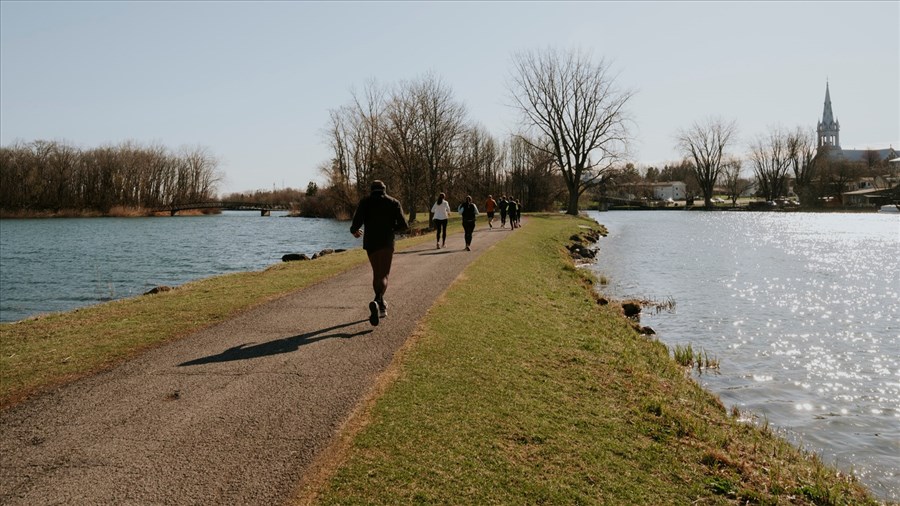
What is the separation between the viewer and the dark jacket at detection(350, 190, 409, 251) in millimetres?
9766

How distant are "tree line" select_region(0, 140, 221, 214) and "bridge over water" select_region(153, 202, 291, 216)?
3.31 metres

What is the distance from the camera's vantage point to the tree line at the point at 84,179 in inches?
3551

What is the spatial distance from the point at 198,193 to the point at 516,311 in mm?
115261

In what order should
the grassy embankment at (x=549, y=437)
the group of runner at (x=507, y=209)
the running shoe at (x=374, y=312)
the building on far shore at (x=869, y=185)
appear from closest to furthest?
the grassy embankment at (x=549, y=437) → the running shoe at (x=374, y=312) → the group of runner at (x=507, y=209) → the building on far shore at (x=869, y=185)

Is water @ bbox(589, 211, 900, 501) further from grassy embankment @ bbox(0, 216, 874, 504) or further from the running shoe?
the running shoe

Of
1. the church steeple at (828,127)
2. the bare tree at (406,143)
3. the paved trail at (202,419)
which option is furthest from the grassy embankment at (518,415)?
the church steeple at (828,127)

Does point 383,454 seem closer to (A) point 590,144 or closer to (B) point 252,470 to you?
(B) point 252,470

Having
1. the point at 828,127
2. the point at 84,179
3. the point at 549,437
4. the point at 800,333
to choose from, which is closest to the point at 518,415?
the point at 549,437

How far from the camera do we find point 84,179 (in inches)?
3762

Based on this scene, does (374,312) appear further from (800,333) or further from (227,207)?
(227,207)

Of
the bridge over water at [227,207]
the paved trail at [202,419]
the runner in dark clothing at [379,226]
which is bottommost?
the paved trail at [202,419]

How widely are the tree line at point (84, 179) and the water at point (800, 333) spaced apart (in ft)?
308

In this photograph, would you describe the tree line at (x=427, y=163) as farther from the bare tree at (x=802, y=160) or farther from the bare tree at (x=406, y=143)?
the bare tree at (x=802, y=160)

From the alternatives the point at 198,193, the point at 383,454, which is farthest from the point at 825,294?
the point at 198,193
